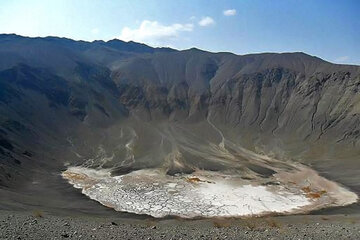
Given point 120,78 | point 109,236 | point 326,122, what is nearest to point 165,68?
point 120,78

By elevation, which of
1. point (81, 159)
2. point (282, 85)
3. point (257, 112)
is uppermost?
point (282, 85)

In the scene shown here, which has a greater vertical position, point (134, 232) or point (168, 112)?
point (134, 232)

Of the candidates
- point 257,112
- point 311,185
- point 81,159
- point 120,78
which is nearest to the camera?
point 311,185

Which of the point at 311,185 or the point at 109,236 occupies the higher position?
the point at 109,236

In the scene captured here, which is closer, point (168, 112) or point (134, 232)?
point (134, 232)

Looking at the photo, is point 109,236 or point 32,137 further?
point 32,137

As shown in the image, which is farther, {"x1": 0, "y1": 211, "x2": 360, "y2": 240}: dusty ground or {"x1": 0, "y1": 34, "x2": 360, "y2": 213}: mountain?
{"x1": 0, "y1": 34, "x2": 360, "y2": 213}: mountain

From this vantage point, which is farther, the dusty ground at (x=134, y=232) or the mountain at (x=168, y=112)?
the mountain at (x=168, y=112)

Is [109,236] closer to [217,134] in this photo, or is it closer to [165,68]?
[217,134]
